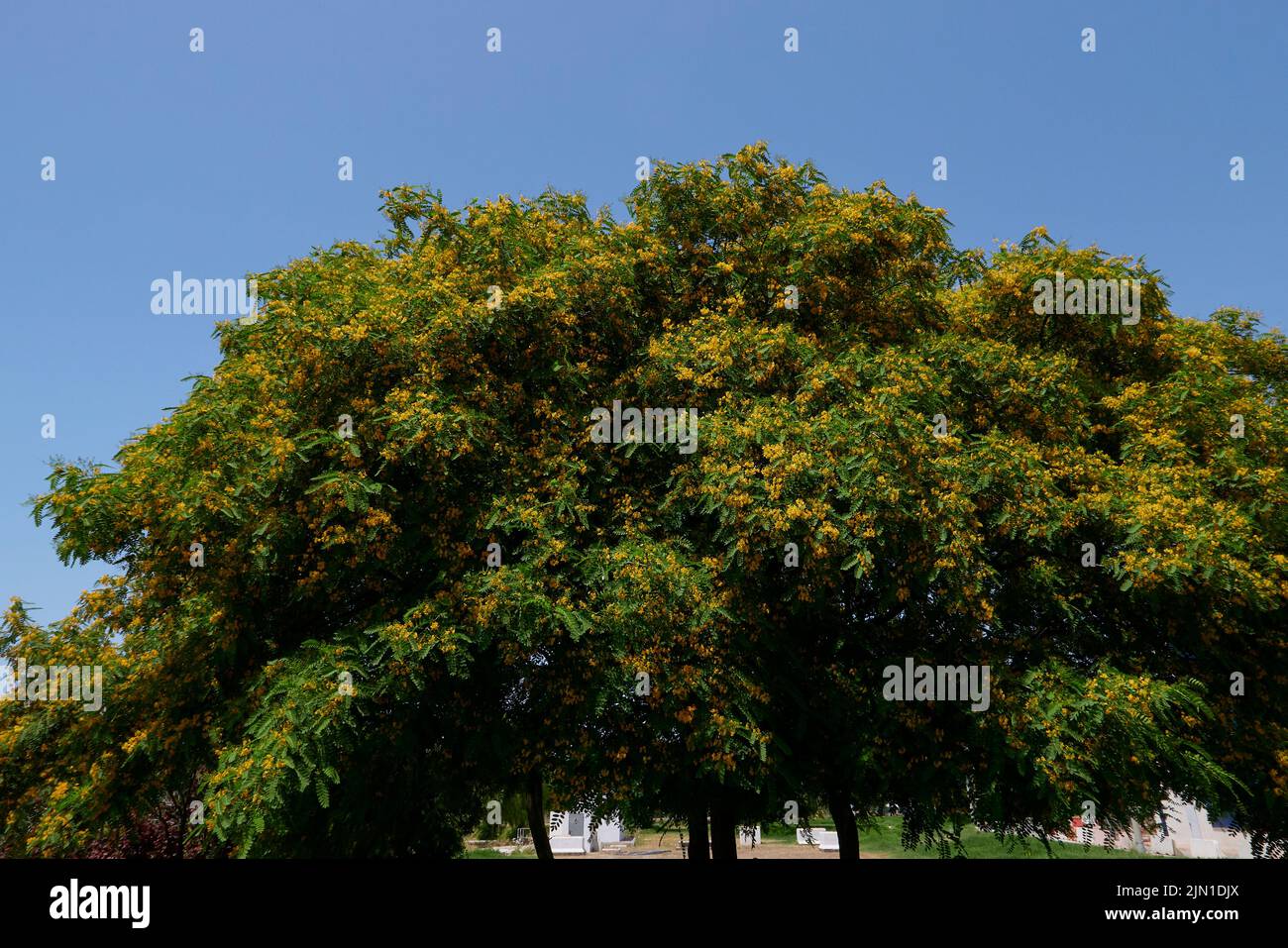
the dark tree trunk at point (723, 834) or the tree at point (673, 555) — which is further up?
the tree at point (673, 555)

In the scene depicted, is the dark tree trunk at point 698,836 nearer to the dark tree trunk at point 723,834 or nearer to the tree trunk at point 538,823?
the dark tree trunk at point 723,834

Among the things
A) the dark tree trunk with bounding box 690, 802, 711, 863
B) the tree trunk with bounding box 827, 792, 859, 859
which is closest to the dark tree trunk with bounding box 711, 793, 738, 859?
the dark tree trunk with bounding box 690, 802, 711, 863

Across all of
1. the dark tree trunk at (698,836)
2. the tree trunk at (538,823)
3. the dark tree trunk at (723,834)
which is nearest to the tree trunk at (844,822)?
the dark tree trunk at (723,834)

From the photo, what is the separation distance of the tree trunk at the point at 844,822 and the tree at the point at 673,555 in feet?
0.64

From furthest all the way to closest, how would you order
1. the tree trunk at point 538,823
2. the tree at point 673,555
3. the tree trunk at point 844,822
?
1. the tree trunk at point 538,823
2. the tree trunk at point 844,822
3. the tree at point 673,555

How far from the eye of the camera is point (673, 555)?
13.1 m

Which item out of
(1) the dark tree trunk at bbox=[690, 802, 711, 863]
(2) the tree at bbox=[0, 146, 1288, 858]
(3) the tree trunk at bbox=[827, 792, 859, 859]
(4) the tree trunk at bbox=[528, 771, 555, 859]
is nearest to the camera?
(2) the tree at bbox=[0, 146, 1288, 858]

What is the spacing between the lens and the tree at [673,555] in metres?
12.8

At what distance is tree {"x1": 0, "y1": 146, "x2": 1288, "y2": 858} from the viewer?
1284 centimetres

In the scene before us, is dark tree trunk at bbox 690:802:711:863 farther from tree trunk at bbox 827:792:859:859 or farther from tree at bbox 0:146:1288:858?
tree trunk at bbox 827:792:859:859

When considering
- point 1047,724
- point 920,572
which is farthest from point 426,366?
point 1047,724

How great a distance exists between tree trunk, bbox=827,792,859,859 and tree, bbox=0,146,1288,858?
0.20 m

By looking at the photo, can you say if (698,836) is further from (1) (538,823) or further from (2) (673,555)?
(1) (538,823)

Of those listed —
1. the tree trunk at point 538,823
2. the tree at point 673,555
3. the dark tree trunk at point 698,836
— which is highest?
the tree at point 673,555
